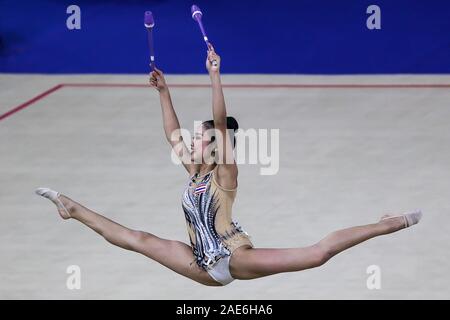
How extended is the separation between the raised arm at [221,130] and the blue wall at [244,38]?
94.6 inches

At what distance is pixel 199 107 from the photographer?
22.2 feet

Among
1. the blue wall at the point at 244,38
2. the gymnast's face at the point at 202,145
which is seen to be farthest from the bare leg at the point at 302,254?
the blue wall at the point at 244,38

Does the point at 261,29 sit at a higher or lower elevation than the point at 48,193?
higher

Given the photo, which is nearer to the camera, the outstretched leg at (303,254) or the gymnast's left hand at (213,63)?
the gymnast's left hand at (213,63)

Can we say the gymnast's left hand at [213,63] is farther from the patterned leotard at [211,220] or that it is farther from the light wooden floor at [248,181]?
the light wooden floor at [248,181]

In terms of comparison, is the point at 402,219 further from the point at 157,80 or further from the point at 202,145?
the point at 157,80

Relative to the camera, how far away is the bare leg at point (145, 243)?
190 inches

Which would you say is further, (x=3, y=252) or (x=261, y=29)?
(x=261, y=29)

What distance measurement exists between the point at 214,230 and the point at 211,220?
45mm
